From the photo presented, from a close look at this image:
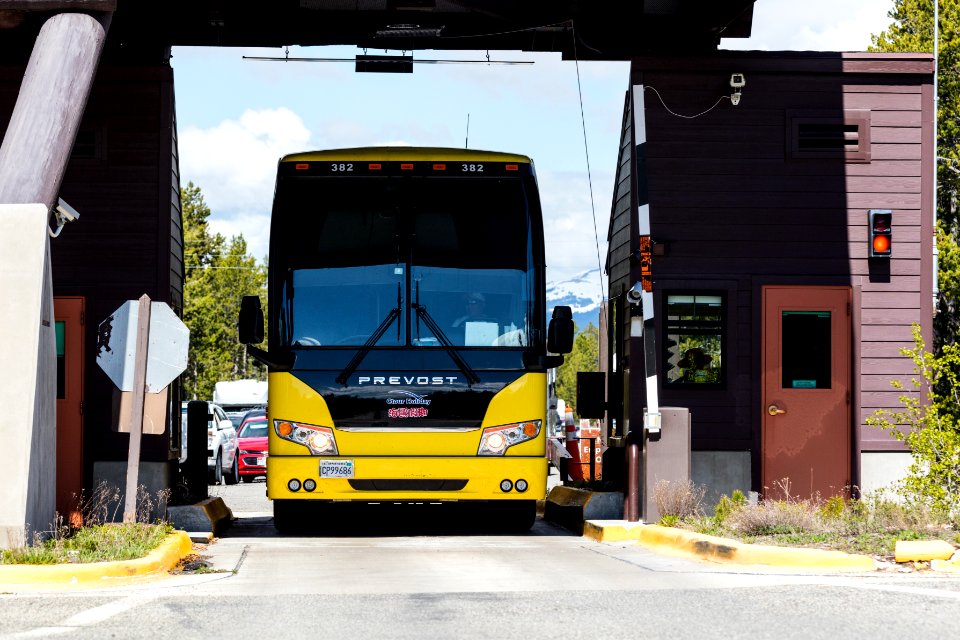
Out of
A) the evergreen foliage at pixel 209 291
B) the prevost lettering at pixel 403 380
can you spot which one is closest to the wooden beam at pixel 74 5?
the prevost lettering at pixel 403 380

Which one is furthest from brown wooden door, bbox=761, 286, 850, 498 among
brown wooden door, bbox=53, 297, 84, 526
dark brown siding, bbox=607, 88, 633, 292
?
brown wooden door, bbox=53, 297, 84, 526

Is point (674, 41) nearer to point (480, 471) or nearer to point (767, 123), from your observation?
point (767, 123)

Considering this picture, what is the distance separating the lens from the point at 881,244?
16.7 m

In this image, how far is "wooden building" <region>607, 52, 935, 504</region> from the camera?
16.6 meters

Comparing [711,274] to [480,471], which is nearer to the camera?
[480,471]

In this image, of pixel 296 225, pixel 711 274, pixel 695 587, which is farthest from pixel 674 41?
pixel 695 587

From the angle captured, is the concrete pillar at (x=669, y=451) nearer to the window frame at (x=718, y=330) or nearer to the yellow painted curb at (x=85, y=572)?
the window frame at (x=718, y=330)

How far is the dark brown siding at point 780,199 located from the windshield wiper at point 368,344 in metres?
3.43

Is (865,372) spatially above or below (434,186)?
below

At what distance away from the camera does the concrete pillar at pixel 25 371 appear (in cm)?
1091

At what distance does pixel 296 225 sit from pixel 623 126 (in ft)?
16.9

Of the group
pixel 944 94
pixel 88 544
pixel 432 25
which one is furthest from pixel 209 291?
pixel 88 544

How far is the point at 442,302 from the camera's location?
14.6 meters

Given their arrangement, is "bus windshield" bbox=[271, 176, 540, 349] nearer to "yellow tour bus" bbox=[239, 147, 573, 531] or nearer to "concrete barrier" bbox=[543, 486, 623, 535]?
"yellow tour bus" bbox=[239, 147, 573, 531]
